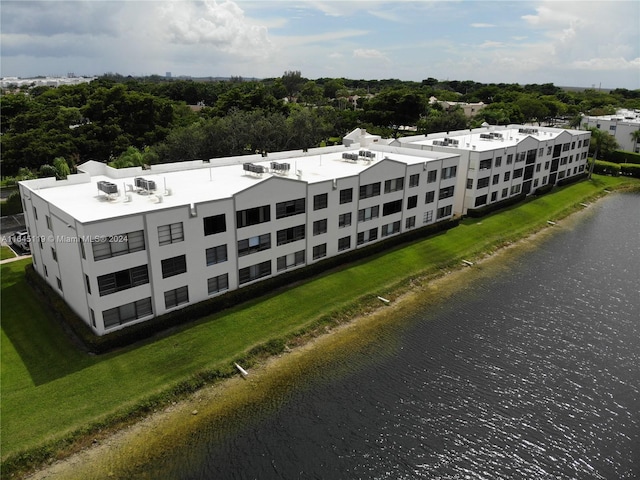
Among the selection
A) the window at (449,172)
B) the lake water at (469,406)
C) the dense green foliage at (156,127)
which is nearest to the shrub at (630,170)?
the dense green foliage at (156,127)

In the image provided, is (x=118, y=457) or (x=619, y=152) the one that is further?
(x=619, y=152)

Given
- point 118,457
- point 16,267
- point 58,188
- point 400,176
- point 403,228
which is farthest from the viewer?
point 403,228

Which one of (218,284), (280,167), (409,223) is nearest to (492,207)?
(409,223)

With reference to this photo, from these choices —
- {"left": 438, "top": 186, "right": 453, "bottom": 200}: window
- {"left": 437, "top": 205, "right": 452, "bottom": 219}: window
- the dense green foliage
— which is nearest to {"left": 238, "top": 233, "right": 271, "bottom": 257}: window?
{"left": 438, "top": 186, "right": 453, "bottom": 200}: window

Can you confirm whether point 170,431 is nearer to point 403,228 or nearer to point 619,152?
point 403,228

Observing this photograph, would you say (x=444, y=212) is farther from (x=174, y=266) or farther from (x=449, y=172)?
(x=174, y=266)

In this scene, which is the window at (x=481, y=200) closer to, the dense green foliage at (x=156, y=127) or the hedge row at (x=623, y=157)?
the dense green foliage at (x=156, y=127)

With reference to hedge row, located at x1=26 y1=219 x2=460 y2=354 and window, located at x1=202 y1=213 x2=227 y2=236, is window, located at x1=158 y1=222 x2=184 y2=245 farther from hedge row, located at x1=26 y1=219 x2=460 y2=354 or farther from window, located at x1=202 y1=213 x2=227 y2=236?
hedge row, located at x1=26 y1=219 x2=460 y2=354

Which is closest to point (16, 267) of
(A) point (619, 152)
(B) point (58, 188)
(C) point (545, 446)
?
(B) point (58, 188)
